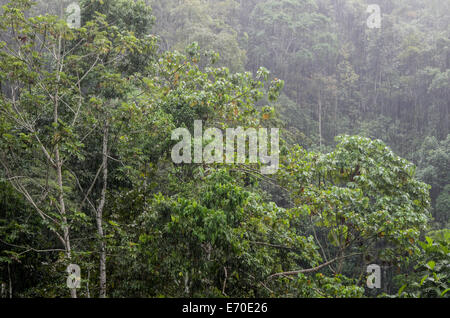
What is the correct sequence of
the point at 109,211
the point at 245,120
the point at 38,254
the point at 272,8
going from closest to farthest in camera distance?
the point at 38,254 < the point at 109,211 < the point at 245,120 < the point at 272,8

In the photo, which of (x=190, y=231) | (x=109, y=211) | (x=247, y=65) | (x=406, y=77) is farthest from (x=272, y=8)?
(x=190, y=231)

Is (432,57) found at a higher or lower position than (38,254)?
higher

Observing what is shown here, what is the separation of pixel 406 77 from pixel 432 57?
1307 mm

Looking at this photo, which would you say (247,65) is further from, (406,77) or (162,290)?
(162,290)

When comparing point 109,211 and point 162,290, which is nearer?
point 162,290

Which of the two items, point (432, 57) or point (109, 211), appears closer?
point (109, 211)

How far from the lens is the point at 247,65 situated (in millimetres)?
17609

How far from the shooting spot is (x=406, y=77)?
55.3 feet
